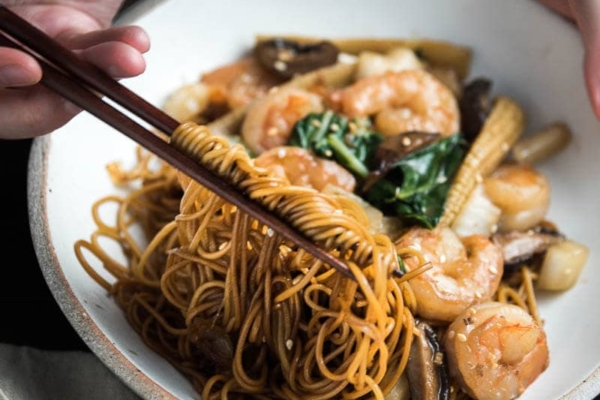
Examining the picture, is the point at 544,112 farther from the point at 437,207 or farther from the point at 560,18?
the point at 437,207

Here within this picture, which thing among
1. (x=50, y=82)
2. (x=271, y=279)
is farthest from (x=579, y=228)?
(x=50, y=82)

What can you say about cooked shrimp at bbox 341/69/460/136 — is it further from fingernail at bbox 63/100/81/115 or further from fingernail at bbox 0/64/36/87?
fingernail at bbox 0/64/36/87

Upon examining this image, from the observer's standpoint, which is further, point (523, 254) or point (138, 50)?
point (523, 254)

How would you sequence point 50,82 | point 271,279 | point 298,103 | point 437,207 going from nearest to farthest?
point 50,82 → point 271,279 → point 437,207 → point 298,103

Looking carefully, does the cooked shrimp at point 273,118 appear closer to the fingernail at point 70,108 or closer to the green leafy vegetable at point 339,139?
the green leafy vegetable at point 339,139

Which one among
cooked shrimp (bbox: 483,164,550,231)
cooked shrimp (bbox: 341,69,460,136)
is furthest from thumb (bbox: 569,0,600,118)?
cooked shrimp (bbox: 341,69,460,136)

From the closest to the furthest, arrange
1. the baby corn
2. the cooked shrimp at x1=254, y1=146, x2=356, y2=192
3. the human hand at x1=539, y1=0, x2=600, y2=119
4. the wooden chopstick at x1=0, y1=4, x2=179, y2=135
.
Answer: the wooden chopstick at x1=0, y1=4, x2=179, y2=135, the cooked shrimp at x1=254, y1=146, x2=356, y2=192, the human hand at x1=539, y1=0, x2=600, y2=119, the baby corn

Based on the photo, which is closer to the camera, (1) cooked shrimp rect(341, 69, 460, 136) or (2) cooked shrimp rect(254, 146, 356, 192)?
(2) cooked shrimp rect(254, 146, 356, 192)
